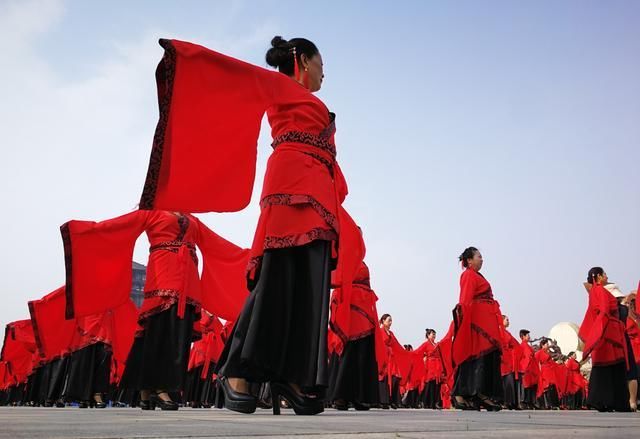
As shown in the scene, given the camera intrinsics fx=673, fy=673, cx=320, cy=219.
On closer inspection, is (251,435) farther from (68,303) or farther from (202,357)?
(202,357)

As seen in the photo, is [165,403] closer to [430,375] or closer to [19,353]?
[19,353]

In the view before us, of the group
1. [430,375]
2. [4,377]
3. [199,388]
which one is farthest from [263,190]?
[430,375]

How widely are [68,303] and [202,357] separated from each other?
363 inches

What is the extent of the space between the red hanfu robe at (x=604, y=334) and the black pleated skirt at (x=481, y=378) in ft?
5.12

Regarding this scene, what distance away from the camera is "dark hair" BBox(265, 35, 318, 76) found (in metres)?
4.22

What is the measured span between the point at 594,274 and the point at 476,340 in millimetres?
2383

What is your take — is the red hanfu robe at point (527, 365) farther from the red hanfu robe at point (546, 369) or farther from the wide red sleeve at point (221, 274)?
the wide red sleeve at point (221, 274)

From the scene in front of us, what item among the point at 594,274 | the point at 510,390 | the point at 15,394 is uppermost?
the point at 594,274

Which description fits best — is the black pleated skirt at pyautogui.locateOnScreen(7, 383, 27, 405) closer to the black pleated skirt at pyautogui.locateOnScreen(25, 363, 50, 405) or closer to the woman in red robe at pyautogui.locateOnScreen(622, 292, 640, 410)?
the black pleated skirt at pyautogui.locateOnScreen(25, 363, 50, 405)

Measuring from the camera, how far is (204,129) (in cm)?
367

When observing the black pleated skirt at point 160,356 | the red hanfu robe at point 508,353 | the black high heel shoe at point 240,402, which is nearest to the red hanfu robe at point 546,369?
the red hanfu robe at point 508,353

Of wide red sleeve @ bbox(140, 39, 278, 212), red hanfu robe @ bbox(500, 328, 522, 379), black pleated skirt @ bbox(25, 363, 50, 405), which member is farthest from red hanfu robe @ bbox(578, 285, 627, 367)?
black pleated skirt @ bbox(25, 363, 50, 405)

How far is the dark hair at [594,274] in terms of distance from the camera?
948 cm

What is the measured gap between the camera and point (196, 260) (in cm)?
663
